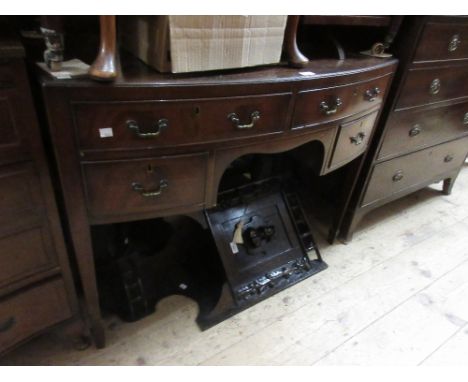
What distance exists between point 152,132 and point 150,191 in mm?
142

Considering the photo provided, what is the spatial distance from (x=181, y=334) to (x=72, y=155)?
68 centimetres

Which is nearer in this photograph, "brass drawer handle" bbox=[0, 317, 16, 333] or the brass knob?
"brass drawer handle" bbox=[0, 317, 16, 333]

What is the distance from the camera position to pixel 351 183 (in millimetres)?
1339

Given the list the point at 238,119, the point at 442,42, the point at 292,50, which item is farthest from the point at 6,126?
the point at 442,42

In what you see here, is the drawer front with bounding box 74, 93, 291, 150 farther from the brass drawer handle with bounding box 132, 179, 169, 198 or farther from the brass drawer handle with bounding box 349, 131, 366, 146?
the brass drawer handle with bounding box 349, 131, 366, 146

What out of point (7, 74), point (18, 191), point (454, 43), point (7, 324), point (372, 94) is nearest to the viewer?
point (7, 74)

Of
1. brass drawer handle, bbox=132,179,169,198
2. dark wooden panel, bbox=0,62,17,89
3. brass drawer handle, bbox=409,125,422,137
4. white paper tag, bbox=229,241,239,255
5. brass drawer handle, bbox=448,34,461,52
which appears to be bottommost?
white paper tag, bbox=229,241,239,255

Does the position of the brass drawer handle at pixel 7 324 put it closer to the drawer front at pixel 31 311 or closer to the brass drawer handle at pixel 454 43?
the drawer front at pixel 31 311

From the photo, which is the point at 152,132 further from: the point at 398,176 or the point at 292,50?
the point at 398,176

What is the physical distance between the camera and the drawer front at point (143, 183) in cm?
71

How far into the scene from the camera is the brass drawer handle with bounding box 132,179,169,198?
742 mm

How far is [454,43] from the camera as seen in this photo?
1168mm

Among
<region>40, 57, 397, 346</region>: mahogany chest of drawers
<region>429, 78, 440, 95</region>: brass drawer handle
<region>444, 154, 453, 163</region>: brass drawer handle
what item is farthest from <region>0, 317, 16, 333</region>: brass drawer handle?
<region>444, 154, 453, 163</region>: brass drawer handle

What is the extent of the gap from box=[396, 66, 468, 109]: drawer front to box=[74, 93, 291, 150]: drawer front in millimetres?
616
